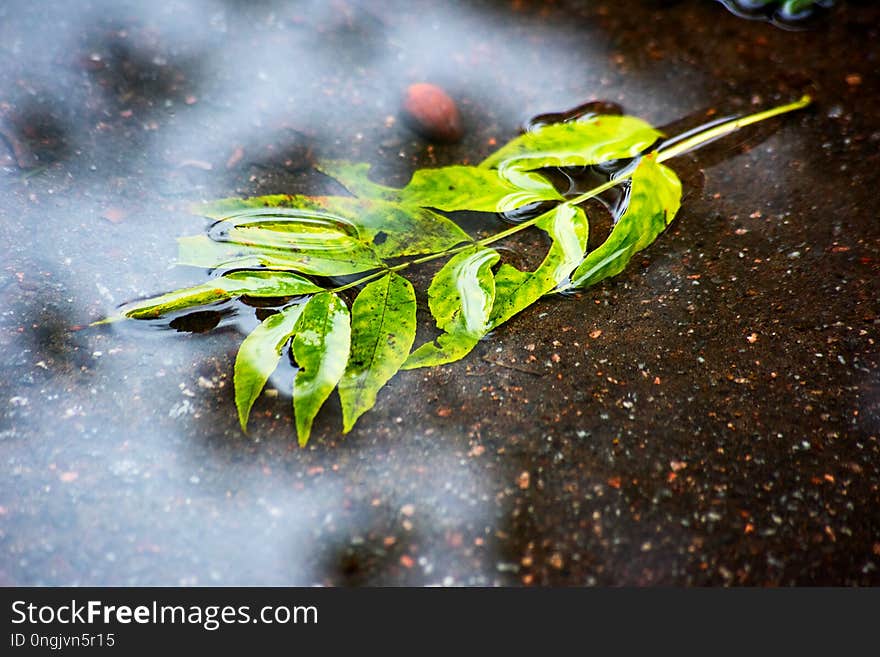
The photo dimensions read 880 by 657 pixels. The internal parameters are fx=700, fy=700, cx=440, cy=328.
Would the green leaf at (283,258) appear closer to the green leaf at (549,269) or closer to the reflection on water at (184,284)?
the reflection on water at (184,284)

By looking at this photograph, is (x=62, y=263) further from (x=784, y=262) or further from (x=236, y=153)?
(x=784, y=262)

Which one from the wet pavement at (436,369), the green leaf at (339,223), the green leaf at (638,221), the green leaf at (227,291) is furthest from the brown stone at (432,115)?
the green leaf at (227,291)

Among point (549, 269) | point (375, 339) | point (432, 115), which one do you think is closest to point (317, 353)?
point (375, 339)

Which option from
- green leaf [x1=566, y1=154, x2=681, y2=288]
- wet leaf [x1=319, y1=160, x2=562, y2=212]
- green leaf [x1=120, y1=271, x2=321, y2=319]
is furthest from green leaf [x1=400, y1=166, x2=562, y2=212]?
green leaf [x1=120, y1=271, x2=321, y2=319]

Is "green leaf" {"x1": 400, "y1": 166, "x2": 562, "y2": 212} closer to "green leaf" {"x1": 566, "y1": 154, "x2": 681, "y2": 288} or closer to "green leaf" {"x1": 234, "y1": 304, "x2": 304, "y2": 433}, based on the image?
"green leaf" {"x1": 566, "y1": 154, "x2": 681, "y2": 288}

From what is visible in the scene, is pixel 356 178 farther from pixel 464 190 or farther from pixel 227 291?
pixel 227 291

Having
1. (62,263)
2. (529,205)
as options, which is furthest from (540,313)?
(62,263)
